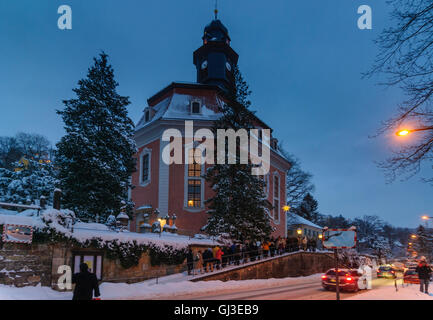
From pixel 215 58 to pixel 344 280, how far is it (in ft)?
87.8

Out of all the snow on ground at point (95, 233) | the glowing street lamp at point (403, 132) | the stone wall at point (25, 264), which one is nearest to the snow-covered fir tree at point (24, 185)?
the snow on ground at point (95, 233)

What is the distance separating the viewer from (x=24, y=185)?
31.3 meters

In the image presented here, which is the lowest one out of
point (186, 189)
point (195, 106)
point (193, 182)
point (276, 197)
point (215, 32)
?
point (186, 189)

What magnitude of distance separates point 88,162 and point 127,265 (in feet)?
26.3

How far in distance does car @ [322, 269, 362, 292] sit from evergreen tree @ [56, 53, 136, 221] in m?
13.3

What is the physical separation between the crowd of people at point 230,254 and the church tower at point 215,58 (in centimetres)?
1709

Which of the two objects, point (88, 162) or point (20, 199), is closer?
point (88, 162)

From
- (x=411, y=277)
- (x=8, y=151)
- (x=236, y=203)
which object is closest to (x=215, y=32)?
(x=236, y=203)

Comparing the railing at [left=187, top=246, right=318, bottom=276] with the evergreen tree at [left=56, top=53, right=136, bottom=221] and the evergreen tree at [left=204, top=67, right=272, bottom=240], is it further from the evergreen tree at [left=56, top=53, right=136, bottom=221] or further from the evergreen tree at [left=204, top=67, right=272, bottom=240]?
the evergreen tree at [left=56, top=53, right=136, bottom=221]

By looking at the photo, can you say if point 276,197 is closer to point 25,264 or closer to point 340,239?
point 25,264

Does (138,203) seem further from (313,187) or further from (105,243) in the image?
(313,187)

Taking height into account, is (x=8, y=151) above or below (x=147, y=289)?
above
